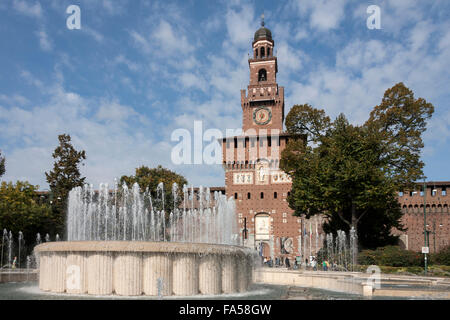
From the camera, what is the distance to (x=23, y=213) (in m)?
29.4

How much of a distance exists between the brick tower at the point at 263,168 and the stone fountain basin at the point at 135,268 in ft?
93.4

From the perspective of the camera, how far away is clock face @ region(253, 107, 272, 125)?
4651 centimetres

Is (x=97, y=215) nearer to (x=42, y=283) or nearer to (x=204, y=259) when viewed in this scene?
(x=42, y=283)

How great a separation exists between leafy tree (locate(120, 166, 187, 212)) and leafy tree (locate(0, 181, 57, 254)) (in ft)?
30.6

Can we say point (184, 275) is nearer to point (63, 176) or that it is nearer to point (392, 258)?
Result: point (392, 258)

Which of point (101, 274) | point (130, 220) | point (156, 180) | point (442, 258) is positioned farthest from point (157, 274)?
point (156, 180)

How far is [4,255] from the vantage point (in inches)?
1147

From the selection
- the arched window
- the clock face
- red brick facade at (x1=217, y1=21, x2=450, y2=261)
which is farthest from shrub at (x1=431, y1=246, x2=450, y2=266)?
the arched window

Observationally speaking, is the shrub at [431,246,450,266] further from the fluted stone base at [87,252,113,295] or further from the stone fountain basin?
the fluted stone base at [87,252,113,295]

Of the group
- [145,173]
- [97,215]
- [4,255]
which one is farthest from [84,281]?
[145,173]

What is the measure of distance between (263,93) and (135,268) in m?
38.2

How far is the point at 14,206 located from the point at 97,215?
5.75m

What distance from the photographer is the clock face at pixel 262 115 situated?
153 feet

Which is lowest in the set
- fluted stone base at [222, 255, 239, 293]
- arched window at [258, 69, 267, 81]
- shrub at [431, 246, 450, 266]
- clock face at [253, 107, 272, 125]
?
shrub at [431, 246, 450, 266]
